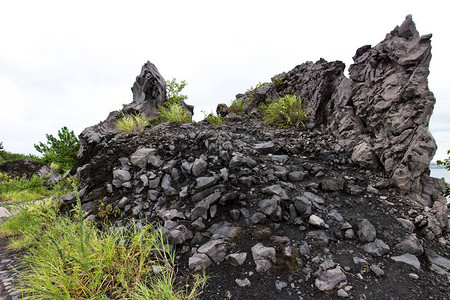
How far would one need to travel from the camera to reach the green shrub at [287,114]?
7117 millimetres

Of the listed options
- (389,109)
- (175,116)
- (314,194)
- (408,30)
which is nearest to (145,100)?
(175,116)

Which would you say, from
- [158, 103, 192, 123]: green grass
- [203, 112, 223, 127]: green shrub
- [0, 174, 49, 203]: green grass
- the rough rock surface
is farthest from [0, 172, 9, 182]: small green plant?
[203, 112, 223, 127]: green shrub

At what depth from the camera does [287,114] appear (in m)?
7.31

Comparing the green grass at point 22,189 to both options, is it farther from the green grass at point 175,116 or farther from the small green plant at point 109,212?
the small green plant at point 109,212

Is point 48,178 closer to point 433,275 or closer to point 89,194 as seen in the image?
point 89,194

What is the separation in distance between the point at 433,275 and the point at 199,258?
3.16 m

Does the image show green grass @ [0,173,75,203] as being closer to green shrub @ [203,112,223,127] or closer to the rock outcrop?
green shrub @ [203,112,223,127]

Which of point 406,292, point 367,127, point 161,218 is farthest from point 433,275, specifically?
point 161,218

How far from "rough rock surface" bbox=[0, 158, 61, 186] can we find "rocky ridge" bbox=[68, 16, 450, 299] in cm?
854

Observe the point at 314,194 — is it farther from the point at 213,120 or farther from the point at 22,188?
the point at 22,188

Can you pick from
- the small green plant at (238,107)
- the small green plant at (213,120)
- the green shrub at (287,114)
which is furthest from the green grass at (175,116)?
the green shrub at (287,114)

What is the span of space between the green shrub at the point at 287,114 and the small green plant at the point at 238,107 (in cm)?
235

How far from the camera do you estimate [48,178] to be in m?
11.7

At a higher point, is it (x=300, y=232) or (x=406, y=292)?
(x=300, y=232)
